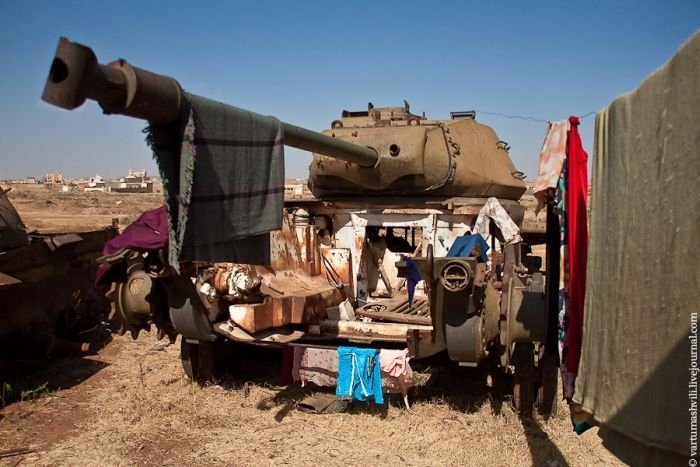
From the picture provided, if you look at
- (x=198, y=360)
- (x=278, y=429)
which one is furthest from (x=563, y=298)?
(x=198, y=360)

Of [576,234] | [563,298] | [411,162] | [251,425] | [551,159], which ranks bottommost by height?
[251,425]

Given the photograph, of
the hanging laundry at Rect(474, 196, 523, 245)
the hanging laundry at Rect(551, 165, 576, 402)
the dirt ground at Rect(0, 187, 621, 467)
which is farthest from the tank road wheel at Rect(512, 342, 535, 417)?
the hanging laundry at Rect(551, 165, 576, 402)

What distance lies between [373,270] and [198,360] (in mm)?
2659

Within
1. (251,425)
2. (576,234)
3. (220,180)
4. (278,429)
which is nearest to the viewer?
(576,234)

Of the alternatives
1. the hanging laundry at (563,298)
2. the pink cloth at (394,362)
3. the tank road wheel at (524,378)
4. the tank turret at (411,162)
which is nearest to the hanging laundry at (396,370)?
the pink cloth at (394,362)

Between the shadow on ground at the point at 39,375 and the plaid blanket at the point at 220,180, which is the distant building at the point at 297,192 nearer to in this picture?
the plaid blanket at the point at 220,180

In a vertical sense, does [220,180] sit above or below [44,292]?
above

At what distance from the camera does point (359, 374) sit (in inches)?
241

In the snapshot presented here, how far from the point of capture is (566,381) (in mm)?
3209

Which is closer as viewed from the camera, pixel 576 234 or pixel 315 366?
pixel 576 234

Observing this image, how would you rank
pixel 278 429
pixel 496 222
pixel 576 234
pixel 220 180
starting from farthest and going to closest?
pixel 496 222 < pixel 278 429 < pixel 220 180 < pixel 576 234

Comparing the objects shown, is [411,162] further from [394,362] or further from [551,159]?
[551,159]

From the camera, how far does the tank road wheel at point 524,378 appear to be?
231 inches

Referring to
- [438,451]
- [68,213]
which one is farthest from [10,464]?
[68,213]
